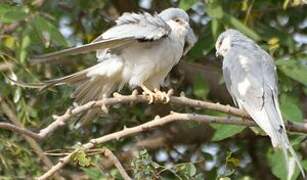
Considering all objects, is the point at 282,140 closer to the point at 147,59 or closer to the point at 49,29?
the point at 147,59

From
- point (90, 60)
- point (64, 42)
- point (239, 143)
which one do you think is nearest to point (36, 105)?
point (90, 60)

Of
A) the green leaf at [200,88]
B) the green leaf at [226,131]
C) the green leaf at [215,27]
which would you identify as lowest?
the green leaf at [200,88]

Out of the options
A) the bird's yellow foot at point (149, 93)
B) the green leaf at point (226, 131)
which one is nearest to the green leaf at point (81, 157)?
the bird's yellow foot at point (149, 93)

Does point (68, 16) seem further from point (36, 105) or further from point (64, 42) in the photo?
point (64, 42)

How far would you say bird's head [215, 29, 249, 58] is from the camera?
4.19 meters

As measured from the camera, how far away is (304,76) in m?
4.25

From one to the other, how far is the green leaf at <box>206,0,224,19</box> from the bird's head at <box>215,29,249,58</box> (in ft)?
0.47

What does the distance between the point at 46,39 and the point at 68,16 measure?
0.83 m

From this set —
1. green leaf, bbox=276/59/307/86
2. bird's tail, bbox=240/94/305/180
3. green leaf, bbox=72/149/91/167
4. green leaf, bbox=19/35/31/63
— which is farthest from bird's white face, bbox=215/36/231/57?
green leaf, bbox=72/149/91/167

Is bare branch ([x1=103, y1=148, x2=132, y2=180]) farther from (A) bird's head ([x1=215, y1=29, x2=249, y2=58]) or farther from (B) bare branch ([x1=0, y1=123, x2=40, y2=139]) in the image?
(A) bird's head ([x1=215, y1=29, x2=249, y2=58])

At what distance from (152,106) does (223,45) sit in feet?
3.63

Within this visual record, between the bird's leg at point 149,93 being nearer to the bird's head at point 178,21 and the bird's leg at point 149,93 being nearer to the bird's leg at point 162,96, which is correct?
the bird's leg at point 162,96

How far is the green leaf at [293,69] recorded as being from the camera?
4.27 meters

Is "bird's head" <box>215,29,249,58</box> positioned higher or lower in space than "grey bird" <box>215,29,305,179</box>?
higher
